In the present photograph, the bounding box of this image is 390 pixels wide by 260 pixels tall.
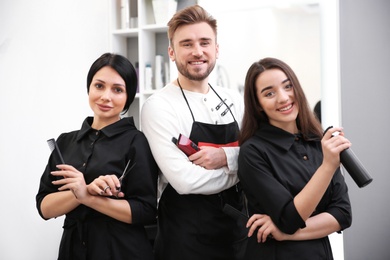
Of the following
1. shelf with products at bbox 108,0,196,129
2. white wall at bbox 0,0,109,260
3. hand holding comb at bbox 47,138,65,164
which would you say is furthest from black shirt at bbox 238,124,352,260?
shelf with products at bbox 108,0,196,129

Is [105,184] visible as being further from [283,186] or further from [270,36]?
[270,36]

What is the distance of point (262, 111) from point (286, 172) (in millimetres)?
288

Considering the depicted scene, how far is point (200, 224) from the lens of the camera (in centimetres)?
177

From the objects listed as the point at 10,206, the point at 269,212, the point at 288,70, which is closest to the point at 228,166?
the point at 269,212

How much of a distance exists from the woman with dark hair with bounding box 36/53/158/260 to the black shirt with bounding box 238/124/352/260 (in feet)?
1.31

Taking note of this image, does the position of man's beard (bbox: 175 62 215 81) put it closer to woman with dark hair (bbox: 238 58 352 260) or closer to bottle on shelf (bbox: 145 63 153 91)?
woman with dark hair (bbox: 238 58 352 260)

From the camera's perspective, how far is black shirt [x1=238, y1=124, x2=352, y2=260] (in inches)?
55.8

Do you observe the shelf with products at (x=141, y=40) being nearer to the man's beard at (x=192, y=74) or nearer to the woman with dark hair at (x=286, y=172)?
the man's beard at (x=192, y=74)

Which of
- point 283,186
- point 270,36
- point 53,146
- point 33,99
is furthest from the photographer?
point 270,36

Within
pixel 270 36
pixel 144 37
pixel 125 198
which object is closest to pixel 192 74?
pixel 125 198

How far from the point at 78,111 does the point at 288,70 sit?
2.03 m

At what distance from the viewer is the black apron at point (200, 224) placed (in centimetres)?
176

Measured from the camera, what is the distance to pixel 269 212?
1440mm

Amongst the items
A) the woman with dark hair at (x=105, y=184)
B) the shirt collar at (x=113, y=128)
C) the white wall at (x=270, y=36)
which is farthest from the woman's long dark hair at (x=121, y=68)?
the white wall at (x=270, y=36)
